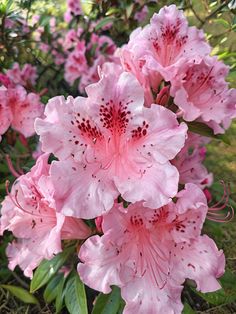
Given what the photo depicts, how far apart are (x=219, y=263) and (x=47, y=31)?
2.09 metres

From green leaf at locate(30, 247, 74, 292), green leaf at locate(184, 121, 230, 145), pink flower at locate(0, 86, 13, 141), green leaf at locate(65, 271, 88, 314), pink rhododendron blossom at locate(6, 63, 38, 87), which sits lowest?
green leaf at locate(65, 271, 88, 314)

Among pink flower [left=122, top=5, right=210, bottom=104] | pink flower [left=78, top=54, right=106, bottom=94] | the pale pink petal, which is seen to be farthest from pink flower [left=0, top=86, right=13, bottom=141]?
pink flower [left=78, top=54, right=106, bottom=94]

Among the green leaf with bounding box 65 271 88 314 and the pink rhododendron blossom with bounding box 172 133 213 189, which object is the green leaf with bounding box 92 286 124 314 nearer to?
the green leaf with bounding box 65 271 88 314

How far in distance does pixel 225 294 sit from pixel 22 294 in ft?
2.70

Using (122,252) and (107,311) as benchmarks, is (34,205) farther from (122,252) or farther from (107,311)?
(107,311)

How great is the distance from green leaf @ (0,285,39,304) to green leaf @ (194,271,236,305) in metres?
0.70

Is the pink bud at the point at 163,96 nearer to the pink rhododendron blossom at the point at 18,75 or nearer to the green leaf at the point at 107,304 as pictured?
the green leaf at the point at 107,304

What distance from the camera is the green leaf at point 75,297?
118 centimetres

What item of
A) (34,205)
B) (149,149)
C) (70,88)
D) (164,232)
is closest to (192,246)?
(164,232)

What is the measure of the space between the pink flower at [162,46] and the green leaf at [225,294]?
2.01 ft

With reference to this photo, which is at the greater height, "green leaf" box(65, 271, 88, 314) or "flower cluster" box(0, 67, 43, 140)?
"flower cluster" box(0, 67, 43, 140)

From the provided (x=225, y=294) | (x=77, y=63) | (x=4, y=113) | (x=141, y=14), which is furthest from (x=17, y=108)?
(x=141, y=14)

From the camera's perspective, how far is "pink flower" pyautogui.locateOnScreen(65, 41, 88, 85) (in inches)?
93.9

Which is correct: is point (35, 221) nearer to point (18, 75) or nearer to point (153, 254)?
point (153, 254)
